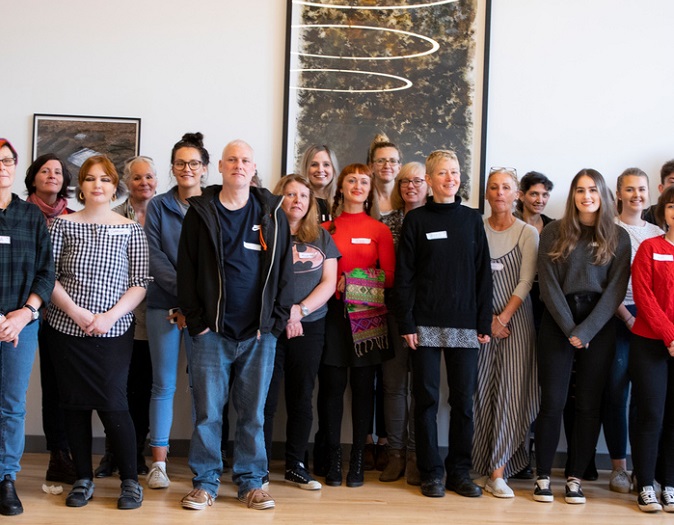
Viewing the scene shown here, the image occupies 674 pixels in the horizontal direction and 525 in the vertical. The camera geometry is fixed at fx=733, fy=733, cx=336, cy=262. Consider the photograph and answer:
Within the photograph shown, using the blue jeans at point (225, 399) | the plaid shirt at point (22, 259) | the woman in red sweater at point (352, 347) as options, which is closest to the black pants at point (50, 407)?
the plaid shirt at point (22, 259)

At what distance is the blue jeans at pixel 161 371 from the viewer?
3650 mm

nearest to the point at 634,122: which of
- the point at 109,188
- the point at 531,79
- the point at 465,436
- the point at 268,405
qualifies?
the point at 531,79

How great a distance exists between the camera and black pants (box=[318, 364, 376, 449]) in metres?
3.73

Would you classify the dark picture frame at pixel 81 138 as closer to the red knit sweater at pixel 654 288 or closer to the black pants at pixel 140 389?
the black pants at pixel 140 389

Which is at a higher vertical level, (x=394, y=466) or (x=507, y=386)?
(x=507, y=386)

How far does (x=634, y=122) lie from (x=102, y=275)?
136 inches

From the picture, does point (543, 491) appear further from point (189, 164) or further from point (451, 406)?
point (189, 164)

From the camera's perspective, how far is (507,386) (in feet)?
12.3

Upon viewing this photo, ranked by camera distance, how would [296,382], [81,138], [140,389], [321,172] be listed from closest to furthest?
1. [296,382]
2. [140,389]
3. [321,172]
4. [81,138]

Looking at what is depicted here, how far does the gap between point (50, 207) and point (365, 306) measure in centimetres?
173

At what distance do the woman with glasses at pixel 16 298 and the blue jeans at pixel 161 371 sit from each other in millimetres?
610

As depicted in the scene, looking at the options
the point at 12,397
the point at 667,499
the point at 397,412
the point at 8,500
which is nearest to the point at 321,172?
the point at 397,412

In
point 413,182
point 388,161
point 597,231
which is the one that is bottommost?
point 597,231

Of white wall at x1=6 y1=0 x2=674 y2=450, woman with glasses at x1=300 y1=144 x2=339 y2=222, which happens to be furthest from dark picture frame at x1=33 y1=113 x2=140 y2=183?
woman with glasses at x1=300 y1=144 x2=339 y2=222
